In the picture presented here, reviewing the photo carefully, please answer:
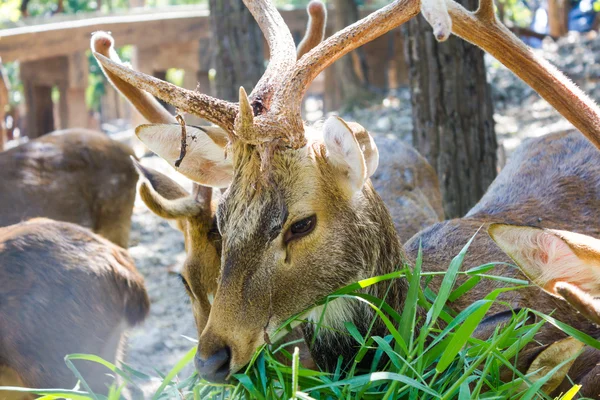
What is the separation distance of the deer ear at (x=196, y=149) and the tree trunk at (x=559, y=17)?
1834 centimetres

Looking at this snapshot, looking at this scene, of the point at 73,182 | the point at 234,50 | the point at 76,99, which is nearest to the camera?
the point at 73,182

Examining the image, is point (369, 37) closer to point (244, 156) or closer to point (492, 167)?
point (244, 156)

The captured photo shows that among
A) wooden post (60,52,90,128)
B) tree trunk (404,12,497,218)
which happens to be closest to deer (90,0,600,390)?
tree trunk (404,12,497,218)

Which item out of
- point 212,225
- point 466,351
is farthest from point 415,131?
point 466,351

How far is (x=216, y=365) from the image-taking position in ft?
9.77

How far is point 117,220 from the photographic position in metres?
7.80

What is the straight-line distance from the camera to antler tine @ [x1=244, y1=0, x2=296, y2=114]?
11.0 feet

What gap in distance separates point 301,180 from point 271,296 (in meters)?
0.48

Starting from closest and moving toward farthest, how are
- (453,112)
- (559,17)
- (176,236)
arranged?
(453,112) < (176,236) < (559,17)

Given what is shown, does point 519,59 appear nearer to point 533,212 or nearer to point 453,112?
point 533,212

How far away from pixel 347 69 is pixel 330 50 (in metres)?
11.8

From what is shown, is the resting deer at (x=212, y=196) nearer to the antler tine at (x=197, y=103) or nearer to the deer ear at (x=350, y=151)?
the antler tine at (x=197, y=103)

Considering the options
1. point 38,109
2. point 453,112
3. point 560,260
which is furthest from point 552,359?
point 38,109

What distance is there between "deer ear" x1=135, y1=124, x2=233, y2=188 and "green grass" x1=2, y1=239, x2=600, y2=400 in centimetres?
86
